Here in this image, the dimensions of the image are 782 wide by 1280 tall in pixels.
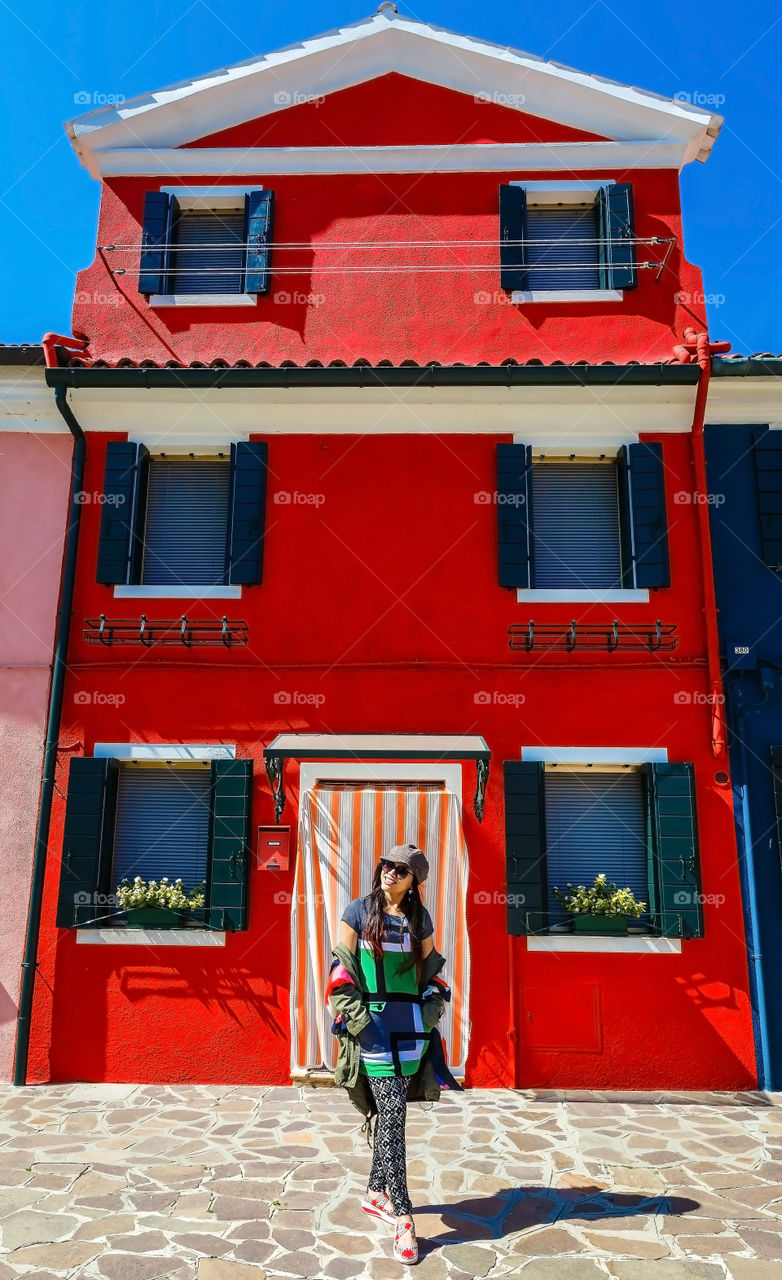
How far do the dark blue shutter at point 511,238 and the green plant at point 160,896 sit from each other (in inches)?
282

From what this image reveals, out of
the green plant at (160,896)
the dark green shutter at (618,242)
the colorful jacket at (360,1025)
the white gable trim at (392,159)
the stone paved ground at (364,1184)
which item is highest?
the white gable trim at (392,159)

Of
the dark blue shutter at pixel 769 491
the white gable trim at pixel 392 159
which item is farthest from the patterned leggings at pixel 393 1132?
the white gable trim at pixel 392 159

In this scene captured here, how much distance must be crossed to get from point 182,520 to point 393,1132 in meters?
6.41

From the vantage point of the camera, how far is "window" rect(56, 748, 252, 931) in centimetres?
838

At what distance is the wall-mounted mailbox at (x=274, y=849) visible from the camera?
8484 mm

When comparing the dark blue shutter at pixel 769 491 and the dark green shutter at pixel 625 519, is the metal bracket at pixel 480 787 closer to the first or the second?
the dark green shutter at pixel 625 519

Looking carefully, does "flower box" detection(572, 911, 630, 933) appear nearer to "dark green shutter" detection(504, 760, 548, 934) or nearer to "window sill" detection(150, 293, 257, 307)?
"dark green shutter" detection(504, 760, 548, 934)

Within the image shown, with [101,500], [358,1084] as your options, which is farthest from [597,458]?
[358,1084]

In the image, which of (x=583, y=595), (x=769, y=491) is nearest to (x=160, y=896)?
(x=583, y=595)

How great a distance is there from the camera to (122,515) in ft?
30.3

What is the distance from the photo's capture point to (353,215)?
10.4 metres

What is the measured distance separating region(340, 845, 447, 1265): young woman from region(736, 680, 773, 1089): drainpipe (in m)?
4.35

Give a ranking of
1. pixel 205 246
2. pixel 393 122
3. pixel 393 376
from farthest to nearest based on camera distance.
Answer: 1. pixel 393 122
2. pixel 205 246
3. pixel 393 376

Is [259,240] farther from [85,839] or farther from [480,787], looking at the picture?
[85,839]
